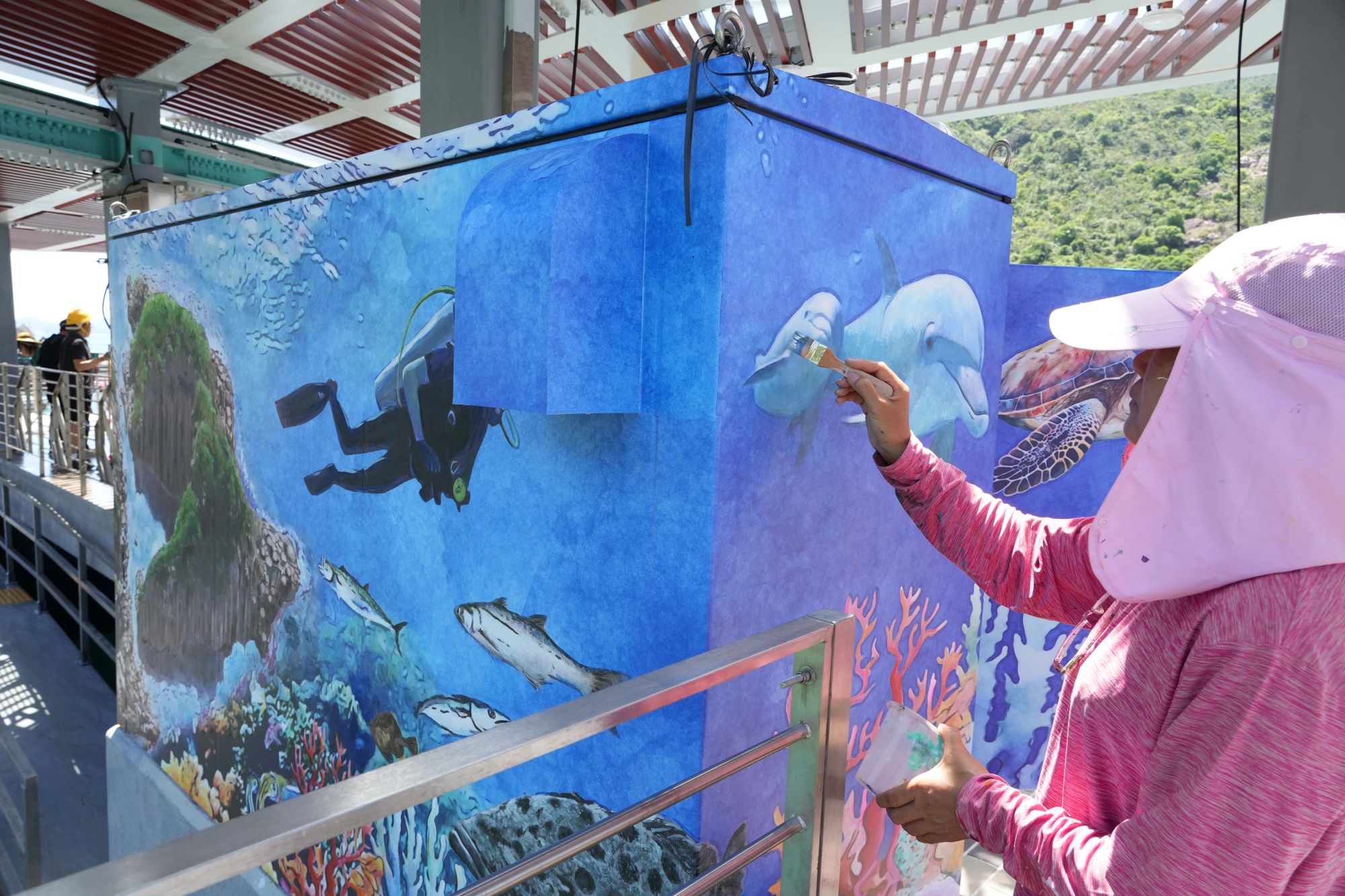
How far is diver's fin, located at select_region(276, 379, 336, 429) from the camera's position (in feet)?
8.88

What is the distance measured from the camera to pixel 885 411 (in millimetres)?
1565

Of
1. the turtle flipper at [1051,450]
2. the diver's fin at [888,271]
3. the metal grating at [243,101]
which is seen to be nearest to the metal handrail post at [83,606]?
the metal grating at [243,101]

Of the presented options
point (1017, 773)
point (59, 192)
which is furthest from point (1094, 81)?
point (59, 192)

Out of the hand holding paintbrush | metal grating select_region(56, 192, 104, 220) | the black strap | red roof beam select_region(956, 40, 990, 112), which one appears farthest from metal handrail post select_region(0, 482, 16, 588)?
the hand holding paintbrush

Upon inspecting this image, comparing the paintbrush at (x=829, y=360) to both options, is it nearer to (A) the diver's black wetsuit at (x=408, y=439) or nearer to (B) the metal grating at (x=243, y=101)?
(A) the diver's black wetsuit at (x=408, y=439)

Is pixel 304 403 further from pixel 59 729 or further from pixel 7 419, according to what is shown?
pixel 7 419

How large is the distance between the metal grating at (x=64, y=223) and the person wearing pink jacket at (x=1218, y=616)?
53.5ft

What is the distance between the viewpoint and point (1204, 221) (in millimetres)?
28734

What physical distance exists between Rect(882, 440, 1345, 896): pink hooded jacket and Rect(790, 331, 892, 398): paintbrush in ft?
2.08

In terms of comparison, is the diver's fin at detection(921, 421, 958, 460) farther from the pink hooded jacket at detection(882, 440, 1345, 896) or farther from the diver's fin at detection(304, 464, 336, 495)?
the diver's fin at detection(304, 464, 336, 495)

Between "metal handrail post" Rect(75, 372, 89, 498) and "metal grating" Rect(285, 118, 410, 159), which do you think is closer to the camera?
"metal handrail post" Rect(75, 372, 89, 498)

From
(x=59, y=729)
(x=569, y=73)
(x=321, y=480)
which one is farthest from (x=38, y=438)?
(x=321, y=480)

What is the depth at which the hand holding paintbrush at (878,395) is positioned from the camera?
1564 mm

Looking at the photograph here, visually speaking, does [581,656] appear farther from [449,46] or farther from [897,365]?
[449,46]
